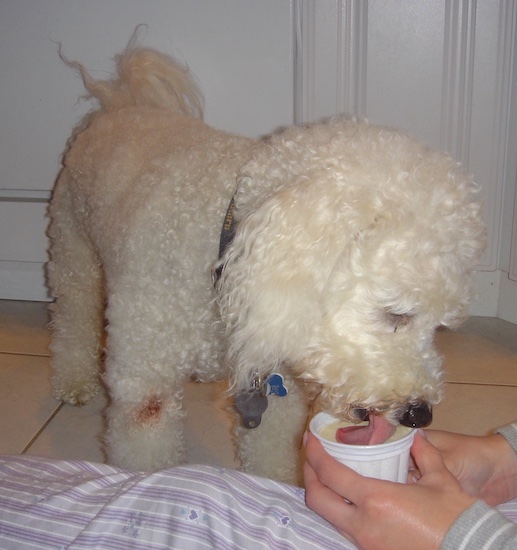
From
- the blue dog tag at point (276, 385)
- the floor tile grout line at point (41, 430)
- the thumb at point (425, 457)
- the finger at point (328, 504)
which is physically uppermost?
the thumb at point (425, 457)

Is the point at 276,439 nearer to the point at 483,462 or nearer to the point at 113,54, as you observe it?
the point at 483,462

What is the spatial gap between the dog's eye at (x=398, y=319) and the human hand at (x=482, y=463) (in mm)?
145

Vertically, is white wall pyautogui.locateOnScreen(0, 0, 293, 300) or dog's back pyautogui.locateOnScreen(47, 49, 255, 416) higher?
white wall pyautogui.locateOnScreen(0, 0, 293, 300)

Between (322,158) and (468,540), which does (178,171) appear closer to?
(322,158)

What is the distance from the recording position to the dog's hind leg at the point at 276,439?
129cm

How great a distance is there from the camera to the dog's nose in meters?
0.83

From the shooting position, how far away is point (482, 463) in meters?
0.81

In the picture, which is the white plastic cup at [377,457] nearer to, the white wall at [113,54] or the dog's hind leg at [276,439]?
the dog's hind leg at [276,439]

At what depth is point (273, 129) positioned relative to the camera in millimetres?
1854

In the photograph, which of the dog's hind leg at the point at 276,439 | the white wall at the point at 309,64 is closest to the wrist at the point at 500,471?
the dog's hind leg at the point at 276,439

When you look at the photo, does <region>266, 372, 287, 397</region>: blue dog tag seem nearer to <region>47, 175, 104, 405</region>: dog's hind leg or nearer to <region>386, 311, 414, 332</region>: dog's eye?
<region>386, 311, 414, 332</region>: dog's eye

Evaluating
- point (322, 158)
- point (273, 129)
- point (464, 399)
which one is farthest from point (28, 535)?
point (273, 129)

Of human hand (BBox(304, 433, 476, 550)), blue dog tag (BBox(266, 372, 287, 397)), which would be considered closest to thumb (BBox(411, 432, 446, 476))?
human hand (BBox(304, 433, 476, 550))

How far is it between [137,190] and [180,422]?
0.43 meters
